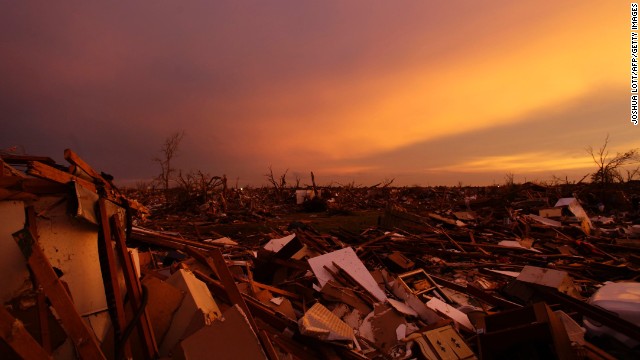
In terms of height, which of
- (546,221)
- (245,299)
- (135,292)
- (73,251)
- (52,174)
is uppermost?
(52,174)

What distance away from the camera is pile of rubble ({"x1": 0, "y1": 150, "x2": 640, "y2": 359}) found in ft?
8.28

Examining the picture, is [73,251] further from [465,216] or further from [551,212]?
[551,212]

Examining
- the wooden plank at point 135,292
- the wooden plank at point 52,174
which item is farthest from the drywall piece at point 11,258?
the wooden plank at point 135,292

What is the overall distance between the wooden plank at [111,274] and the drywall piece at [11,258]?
0.55m

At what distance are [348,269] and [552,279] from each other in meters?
2.83

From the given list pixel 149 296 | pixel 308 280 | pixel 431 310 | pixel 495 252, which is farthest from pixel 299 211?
pixel 149 296

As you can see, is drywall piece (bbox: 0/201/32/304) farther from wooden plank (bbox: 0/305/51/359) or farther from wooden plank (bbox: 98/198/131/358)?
wooden plank (bbox: 98/198/131/358)

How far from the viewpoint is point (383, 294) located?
5086 millimetres

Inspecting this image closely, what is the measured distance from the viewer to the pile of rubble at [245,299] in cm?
252

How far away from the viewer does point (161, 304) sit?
3.29m

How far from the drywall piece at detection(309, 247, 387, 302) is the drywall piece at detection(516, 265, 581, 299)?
206cm

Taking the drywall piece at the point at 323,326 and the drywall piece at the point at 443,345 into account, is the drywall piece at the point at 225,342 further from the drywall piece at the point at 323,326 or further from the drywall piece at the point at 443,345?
the drywall piece at the point at 443,345

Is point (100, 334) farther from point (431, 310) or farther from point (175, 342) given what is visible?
point (431, 310)

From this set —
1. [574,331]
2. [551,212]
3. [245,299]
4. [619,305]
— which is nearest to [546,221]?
[551,212]
